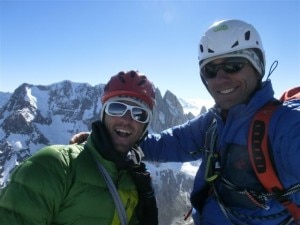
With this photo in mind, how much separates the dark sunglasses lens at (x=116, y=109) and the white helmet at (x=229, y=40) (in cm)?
192

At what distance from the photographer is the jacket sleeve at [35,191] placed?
5246 millimetres

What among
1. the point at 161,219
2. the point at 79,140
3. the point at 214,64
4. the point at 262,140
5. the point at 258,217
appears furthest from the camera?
the point at 161,219

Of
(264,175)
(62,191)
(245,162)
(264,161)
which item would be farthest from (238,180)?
(62,191)

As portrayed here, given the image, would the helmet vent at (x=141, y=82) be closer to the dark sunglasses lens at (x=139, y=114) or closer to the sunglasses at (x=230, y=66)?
the dark sunglasses lens at (x=139, y=114)

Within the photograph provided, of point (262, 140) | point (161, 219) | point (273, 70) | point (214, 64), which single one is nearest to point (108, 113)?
point (214, 64)

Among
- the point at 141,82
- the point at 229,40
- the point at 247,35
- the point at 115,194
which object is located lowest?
the point at 115,194

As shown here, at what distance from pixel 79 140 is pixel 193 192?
9.33ft

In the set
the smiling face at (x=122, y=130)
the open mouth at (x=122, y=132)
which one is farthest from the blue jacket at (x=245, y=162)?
the open mouth at (x=122, y=132)

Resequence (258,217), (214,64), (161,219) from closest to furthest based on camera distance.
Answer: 1. (258,217)
2. (214,64)
3. (161,219)

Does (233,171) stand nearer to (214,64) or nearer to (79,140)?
(214,64)

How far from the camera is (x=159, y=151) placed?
9.36m

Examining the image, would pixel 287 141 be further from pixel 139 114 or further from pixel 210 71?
pixel 139 114

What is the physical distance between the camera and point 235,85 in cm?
693

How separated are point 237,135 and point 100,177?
2.68 metres
